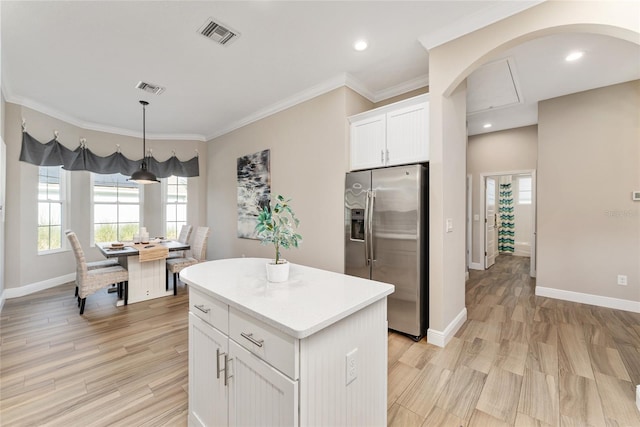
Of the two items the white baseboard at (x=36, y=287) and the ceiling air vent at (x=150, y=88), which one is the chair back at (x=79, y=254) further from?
the ceiling air vent at (x=150, y=88)

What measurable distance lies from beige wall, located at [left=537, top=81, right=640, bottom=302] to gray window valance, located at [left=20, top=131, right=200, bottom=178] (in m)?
6.38

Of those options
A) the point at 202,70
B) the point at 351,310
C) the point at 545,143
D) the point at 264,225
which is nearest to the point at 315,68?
the point at 202,70

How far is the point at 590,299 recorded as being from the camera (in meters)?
3.59

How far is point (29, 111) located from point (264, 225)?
4.98 m

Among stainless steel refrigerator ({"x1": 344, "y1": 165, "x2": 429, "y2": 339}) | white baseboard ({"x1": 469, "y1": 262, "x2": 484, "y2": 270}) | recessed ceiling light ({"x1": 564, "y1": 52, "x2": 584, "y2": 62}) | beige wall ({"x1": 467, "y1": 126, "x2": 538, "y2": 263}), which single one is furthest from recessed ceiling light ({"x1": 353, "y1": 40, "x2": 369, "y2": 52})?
white baseboard ({"x1": 469, "y1": 262, "x2": 484, "y2": 270})

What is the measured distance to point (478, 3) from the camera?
6.97ft

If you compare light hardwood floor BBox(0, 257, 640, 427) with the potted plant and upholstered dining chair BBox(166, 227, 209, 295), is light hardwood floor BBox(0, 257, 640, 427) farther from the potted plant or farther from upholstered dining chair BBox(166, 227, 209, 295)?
the potted plant

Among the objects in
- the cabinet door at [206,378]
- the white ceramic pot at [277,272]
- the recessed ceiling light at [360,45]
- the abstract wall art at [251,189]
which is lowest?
the cabinet door at [206,378]

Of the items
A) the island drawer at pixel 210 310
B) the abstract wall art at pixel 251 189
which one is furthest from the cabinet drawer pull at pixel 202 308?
the abstract wall art at pixel 251 189

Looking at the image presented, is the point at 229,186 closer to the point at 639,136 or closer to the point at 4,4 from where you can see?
the point at 4,4

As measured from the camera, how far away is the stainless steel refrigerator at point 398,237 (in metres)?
2.62

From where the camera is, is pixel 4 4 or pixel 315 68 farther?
pixel 315 68

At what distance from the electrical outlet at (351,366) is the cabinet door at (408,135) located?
2087 mm

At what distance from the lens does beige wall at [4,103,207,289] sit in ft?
12.5
